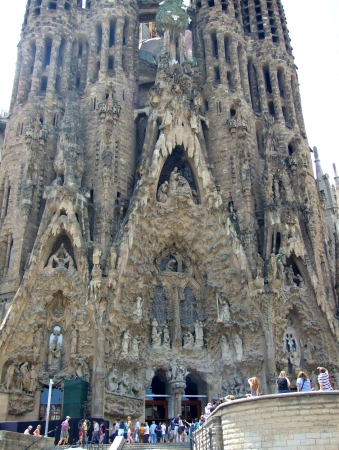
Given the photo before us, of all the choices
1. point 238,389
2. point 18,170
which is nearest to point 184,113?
point 18,170

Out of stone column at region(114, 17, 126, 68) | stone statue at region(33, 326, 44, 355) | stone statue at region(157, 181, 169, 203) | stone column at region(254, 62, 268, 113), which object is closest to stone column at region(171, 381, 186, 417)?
stone statue at region(33, 326, 44, 355)

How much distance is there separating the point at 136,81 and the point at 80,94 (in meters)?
3.25

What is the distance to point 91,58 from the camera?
28.2 meters

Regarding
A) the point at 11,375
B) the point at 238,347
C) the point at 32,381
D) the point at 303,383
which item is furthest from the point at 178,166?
the point at 303,383

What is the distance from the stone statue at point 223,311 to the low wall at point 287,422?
9.59 metres

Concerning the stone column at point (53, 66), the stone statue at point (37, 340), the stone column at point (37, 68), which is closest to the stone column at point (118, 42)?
the stone column at point (53, 66)

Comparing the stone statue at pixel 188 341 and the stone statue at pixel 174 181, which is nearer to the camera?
the stone statue at pixel 188 341

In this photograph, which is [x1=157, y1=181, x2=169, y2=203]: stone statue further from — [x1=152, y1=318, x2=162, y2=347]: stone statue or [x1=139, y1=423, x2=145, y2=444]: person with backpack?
[x1=139, y1=423, x2=145, y2=444]: person with backpack

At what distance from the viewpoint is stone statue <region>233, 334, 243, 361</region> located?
21.6m

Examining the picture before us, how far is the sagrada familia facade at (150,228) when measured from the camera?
20531 mm

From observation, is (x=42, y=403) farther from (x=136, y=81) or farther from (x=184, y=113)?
(x=136, y=81)

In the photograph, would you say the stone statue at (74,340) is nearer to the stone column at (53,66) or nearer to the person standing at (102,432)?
the person standing at (102,432)

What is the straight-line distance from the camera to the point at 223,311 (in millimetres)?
22344

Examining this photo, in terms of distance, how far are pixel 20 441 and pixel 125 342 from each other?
7.11m
